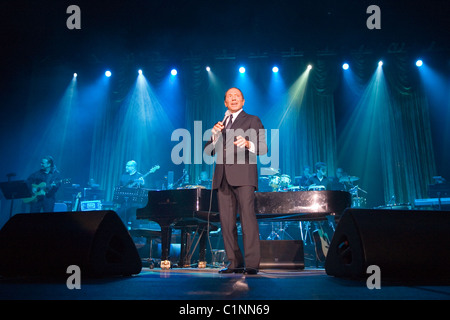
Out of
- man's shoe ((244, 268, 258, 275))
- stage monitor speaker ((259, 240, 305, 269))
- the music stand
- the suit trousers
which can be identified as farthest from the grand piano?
the music stand

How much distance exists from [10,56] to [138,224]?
475 cm

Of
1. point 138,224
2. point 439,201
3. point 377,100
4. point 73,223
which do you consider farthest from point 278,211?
point 377,100

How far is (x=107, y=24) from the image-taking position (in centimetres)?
861

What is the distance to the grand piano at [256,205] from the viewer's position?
4.04 metres

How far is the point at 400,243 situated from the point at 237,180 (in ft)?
4.68

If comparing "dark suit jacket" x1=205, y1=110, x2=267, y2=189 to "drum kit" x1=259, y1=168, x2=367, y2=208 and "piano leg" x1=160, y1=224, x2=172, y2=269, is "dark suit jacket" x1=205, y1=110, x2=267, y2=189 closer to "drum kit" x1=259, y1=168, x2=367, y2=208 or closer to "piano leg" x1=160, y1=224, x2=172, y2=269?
"piano leg" x1=160, y1=224, x2=172, y2=269

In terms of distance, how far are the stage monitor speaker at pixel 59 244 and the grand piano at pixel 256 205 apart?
1.45m

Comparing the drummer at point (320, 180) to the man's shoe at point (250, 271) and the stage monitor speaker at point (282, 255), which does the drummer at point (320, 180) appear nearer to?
the stage monitor speaker at point (282, 255)

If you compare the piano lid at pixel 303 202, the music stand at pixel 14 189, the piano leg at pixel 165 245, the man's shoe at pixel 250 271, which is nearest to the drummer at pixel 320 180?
the piano lid at pixel 303 202

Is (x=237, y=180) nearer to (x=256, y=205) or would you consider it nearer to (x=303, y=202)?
(x=256, y=205)

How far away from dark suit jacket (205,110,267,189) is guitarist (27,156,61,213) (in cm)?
582

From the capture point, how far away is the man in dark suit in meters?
3.08

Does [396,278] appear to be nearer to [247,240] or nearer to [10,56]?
[247,240]

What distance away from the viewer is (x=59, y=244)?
240 cm
